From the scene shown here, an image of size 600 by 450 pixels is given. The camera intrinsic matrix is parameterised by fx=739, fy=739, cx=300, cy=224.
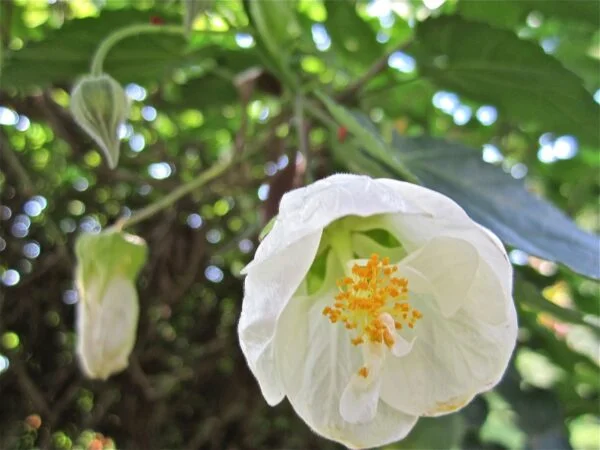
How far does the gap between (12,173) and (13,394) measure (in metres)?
0.27

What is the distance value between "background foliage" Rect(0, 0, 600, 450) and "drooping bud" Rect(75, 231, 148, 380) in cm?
13

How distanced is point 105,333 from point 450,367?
0.26 meters

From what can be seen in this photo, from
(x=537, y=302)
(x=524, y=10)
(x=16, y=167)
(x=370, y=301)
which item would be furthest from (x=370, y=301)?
(x=16, y=167)

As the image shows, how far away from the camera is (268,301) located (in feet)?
1.29

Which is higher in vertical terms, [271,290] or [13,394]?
[271,290]

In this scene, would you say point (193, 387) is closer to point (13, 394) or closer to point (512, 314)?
point (13, 394)

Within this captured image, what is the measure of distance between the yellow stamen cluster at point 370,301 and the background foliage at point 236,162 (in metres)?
0.13

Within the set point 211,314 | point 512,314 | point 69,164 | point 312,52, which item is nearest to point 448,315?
point 512,314

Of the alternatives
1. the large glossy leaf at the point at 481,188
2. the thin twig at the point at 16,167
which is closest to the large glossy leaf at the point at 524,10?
the large glossy leaf at the point at 481,188

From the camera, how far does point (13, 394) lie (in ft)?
2.86

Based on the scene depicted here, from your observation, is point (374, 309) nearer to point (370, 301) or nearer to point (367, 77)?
point (370, 301)

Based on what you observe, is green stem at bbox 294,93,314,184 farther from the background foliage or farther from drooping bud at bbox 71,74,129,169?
drooping bud at bbox 71,74,129,169

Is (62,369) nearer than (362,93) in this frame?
No

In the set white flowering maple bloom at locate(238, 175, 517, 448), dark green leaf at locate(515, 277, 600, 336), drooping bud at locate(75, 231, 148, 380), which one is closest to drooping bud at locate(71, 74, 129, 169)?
drooping bud at locate(75, 231, 148, 380)
